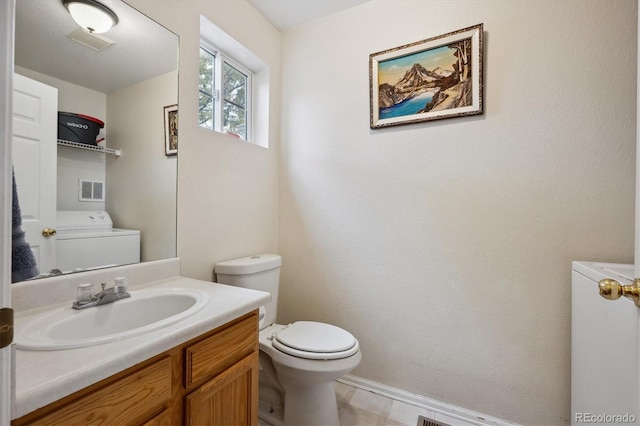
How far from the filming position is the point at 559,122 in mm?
1283

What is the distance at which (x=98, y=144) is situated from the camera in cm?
108

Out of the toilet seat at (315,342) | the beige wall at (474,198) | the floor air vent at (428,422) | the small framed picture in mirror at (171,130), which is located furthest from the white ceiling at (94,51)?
the floor air vent at (428,422)

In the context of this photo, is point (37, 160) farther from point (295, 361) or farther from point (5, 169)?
point (295, 361)

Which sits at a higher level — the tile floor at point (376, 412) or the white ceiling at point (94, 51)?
the white ceiling at point (94, 51)

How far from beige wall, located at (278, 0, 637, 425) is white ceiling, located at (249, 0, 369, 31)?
0.06m

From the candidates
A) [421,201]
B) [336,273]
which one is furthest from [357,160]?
[336,273]

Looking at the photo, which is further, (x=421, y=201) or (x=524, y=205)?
(x=421, y=201)

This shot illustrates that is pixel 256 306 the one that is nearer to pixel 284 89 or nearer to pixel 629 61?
pixel 284 89

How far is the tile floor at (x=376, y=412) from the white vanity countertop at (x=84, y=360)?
100cm

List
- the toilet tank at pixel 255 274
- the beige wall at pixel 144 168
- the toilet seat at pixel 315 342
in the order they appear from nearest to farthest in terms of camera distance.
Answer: the beige wall at pixel 144 168 → the toilet seat at pixel 315 342 → the toilet tank at pixel 255 274

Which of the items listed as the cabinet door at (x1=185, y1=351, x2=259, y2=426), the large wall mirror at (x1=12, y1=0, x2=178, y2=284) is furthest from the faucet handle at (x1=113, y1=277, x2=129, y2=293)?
the cabinet door at (x1=185, y1=351, x2=259, y2=426)

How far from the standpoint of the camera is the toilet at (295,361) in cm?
122

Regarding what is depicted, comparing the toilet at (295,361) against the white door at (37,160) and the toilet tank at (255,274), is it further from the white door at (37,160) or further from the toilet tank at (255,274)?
the white door at (37,160)

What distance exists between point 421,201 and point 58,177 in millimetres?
1606
